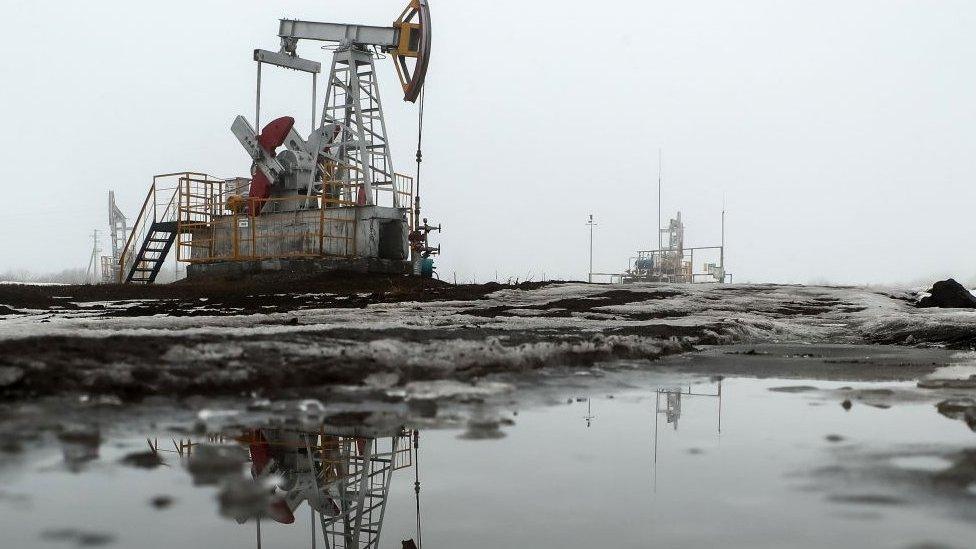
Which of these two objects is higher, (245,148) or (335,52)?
(335,52)

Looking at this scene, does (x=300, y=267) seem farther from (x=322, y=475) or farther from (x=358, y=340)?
(x=322, y=475)

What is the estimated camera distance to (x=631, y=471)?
8.08 feet

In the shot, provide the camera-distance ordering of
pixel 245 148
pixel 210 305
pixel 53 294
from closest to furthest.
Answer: pixel 210 305 → pixel 53 294 → pixel 245 148

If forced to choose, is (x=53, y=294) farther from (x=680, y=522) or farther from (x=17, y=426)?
(x=680, y=522)

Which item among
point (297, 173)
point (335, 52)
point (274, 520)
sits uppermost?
point (335, 52)

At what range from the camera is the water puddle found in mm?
1840

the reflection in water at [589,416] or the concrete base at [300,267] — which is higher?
the concrete base at [300,267]

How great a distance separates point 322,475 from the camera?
99.0 inches

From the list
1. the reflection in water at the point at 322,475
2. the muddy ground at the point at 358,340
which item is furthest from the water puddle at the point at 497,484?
the muddy ground at the point at 358,340

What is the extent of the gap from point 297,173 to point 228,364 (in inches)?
908

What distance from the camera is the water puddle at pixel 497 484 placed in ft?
6.04

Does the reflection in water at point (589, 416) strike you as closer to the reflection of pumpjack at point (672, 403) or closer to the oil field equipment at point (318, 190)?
the reflection of pumpjack at point (672, 403)

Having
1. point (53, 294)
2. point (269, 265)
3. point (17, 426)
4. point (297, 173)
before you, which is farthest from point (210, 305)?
point (297, 173)

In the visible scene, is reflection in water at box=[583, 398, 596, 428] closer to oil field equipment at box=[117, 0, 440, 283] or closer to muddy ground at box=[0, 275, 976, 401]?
muddy ground at box=[0, 275, 976, 401]
